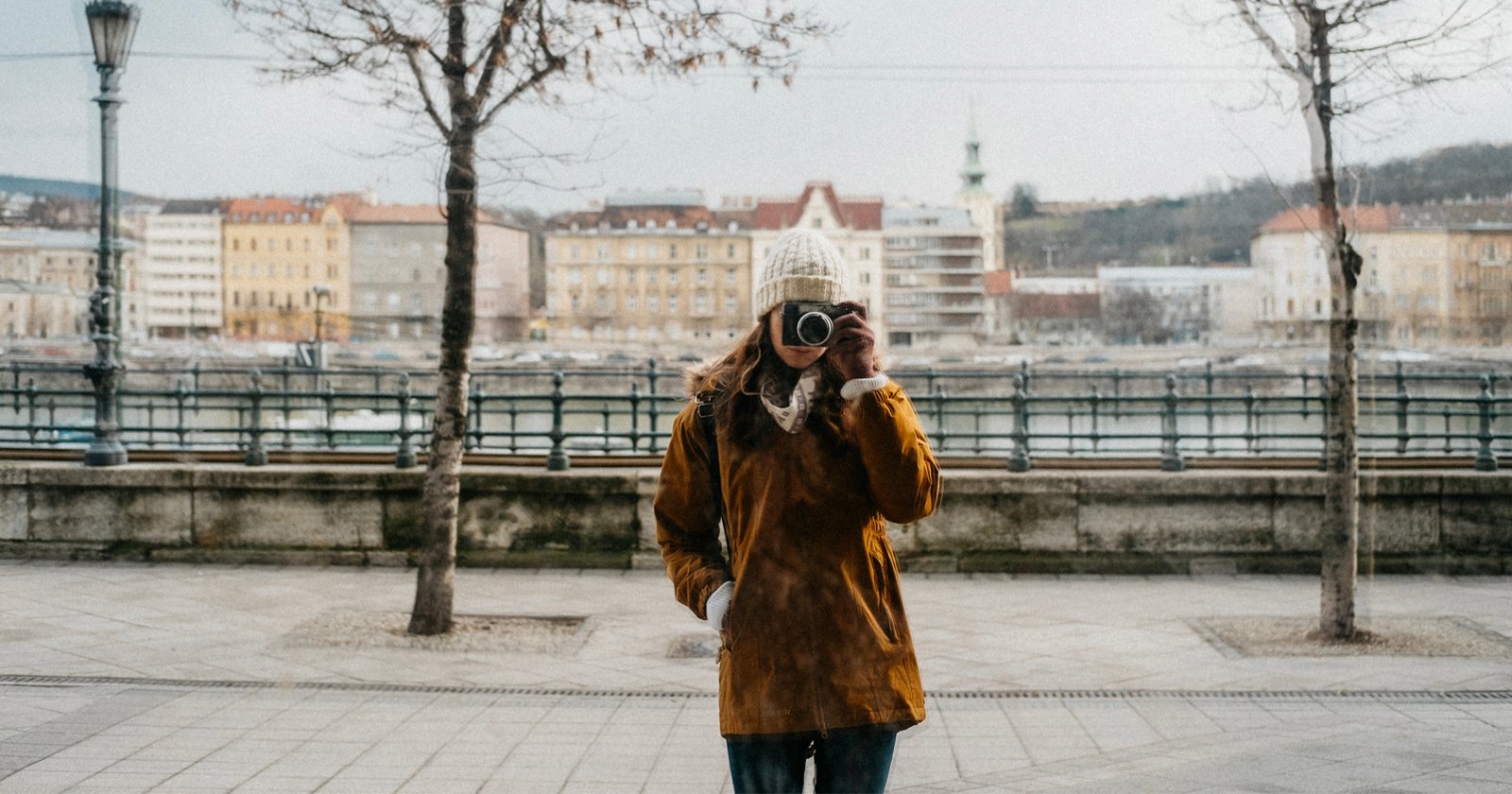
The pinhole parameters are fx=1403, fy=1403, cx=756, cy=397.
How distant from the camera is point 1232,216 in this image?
98.0 feet

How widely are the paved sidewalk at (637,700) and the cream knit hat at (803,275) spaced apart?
281 centimetres

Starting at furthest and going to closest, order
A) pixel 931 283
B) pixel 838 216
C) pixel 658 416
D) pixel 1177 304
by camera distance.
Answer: pixel 1177 304 < pixel 838 216 < pixel 931 283 < pixel 658 416

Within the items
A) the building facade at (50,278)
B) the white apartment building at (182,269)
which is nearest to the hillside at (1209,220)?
the building facade at (50,278)

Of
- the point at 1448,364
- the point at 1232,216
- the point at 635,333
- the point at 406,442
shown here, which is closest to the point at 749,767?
the point at 406,442

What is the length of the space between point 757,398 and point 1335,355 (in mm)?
6526

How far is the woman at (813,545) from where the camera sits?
257cm

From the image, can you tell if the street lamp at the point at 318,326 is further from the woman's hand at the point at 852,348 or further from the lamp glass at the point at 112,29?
the woman's hand at the point at 852,348

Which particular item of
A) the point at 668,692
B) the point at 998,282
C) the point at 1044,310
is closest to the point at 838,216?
the point at 998,282

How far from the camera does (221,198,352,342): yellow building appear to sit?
33969 millimetres

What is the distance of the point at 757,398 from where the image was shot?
2.63 m

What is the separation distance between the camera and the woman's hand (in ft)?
0.06

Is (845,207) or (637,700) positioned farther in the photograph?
(845,207)

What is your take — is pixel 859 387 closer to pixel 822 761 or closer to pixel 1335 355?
pixel 822 761

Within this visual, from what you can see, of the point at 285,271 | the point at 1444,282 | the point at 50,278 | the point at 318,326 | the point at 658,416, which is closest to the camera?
the point at 50,278
